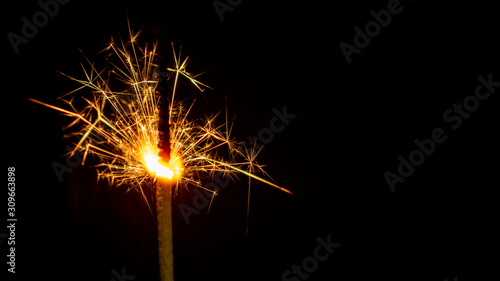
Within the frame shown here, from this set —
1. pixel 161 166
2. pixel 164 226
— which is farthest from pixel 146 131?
pixel 164 226

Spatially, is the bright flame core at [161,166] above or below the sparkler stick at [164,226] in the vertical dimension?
above

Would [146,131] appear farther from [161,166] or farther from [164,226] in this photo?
[164,226]

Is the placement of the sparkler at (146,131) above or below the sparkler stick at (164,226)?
above

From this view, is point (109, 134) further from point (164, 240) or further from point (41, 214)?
point (41, 214)

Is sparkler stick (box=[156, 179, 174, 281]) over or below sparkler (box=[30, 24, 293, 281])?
below

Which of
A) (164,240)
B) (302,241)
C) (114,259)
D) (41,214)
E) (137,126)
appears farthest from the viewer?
(302,241)

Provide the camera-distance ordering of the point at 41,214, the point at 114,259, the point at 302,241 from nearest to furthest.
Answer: the point at 41,214, the point at 114,259, the point at 302,241

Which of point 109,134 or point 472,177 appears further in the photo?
point 472,177

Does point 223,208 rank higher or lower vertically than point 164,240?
higher

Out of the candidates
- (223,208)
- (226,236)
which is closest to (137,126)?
(223,208)
